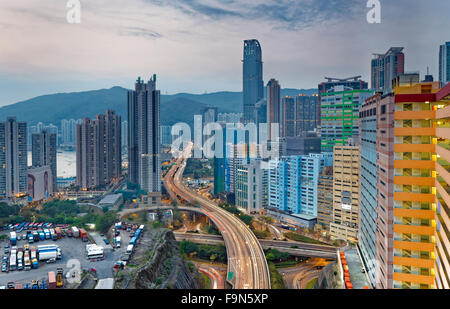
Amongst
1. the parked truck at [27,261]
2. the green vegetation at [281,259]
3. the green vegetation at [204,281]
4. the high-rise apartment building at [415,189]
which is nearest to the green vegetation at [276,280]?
the green vegetation at [281,259]

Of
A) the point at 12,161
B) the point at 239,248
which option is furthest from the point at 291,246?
the point at 12,161

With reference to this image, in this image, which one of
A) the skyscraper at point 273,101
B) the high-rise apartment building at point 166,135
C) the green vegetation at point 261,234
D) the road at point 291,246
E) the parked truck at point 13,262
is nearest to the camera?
the parked truck at point 13,262

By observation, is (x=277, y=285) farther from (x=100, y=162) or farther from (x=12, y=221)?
(x=100, y=162)

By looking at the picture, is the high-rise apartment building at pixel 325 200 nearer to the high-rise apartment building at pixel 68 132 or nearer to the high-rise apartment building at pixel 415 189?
the high-rise apartment building at pixel 415 189

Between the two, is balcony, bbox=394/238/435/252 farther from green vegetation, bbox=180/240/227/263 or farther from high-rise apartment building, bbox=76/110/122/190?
high-rise apartment building, bbox=76/110/122/190
